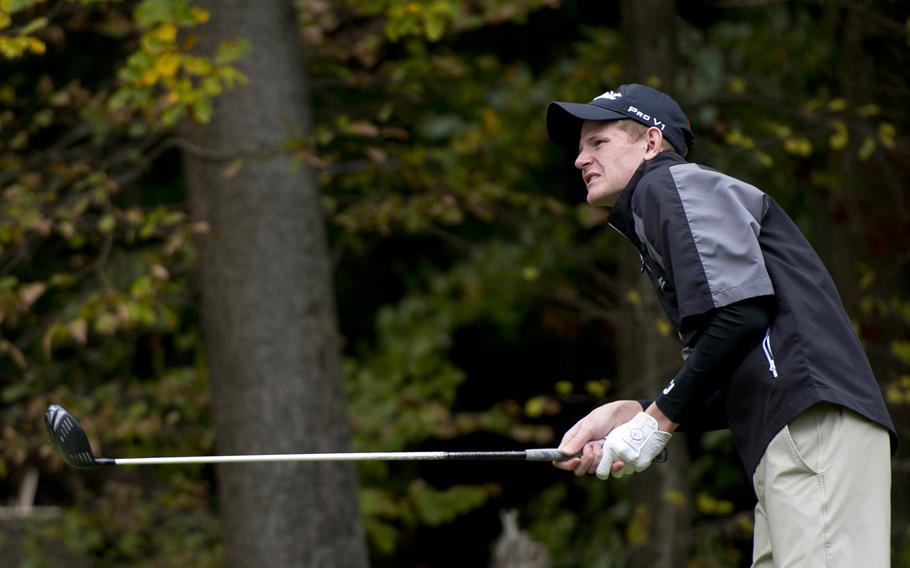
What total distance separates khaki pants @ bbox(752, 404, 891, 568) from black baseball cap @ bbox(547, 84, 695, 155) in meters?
0.86

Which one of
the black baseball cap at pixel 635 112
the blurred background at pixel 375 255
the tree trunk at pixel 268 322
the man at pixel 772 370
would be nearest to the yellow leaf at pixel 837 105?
the blurred background at pixel 375 255

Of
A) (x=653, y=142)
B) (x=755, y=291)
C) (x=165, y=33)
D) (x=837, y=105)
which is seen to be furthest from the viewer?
(x=837, y=105)

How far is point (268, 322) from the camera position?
6.29 metres

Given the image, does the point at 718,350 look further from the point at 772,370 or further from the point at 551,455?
the point at 551,455

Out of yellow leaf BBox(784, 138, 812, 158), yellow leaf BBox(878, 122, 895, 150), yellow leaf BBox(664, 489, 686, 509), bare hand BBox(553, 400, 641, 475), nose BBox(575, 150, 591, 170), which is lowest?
yellow leaf BBox(664, 489, 686, 509)

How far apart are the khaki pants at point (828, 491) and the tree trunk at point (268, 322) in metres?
3.23

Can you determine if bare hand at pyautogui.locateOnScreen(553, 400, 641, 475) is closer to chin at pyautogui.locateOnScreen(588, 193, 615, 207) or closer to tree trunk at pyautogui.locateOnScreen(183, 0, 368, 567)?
chin at pyautogui.locateOnScreen(588, 193, 615, 207)

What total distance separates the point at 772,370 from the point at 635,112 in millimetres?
800

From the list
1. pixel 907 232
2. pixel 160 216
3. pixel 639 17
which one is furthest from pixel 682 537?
pixel 160 216

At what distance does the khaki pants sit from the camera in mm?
3350

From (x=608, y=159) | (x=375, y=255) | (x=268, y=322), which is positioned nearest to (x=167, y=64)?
(x=268, y=322)

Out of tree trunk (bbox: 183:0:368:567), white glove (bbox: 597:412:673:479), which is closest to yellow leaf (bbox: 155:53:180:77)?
tree trunk (bbox: 183:0:368:567)

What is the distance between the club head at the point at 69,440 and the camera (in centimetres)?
423

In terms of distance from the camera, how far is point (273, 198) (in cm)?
639
